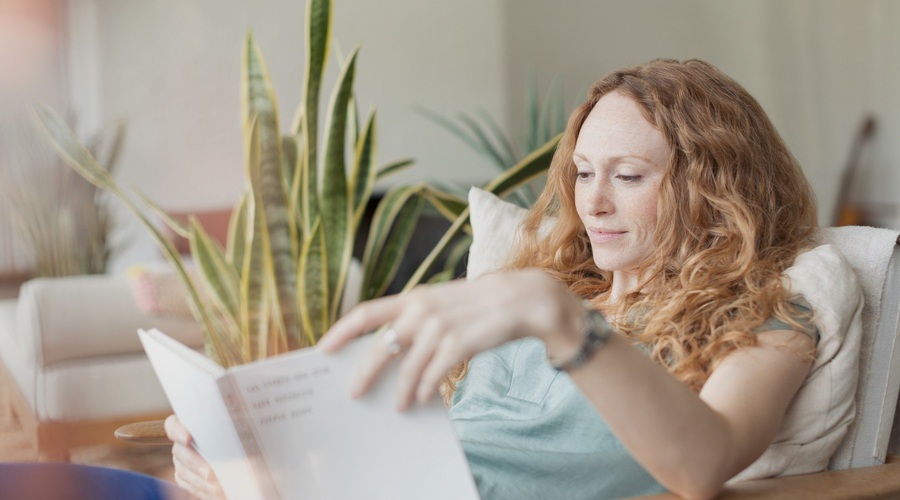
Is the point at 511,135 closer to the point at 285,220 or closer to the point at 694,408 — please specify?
the point at 285,220

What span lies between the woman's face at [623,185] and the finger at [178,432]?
0.56m

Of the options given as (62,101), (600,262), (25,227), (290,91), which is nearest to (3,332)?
(25,227)

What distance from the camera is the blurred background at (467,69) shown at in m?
3.31

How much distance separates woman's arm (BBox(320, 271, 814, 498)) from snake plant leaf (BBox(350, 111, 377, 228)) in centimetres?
191

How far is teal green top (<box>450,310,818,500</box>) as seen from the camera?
1.03 metres

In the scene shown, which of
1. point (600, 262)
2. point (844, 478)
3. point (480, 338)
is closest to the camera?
point (480, 338)

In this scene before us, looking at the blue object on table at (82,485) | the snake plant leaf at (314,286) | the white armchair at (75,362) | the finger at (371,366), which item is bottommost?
the white armchair at (75,362)

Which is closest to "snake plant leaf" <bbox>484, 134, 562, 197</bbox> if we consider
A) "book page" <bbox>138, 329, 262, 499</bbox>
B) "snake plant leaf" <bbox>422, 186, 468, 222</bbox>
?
"snake plant leaf" <bbox>422, 186, 468, 222</bbox>

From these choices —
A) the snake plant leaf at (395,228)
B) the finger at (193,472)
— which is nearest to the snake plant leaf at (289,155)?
the snake plant leaf at (395,228)

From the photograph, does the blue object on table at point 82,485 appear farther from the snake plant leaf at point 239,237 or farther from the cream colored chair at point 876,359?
the snake plant leaf at point 239,237

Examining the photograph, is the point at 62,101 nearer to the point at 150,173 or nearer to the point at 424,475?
the point at 150,173

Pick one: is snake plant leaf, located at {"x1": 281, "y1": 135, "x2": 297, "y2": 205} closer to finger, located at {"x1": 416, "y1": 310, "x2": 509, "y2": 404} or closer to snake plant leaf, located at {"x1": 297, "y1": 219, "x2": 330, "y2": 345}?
snake plant leaf, located at {"x1": 297, "y1": 219, "x2": 330, "y2": 345}

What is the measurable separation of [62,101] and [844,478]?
2.59 metres

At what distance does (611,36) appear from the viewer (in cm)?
451
